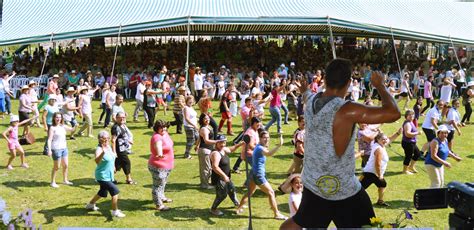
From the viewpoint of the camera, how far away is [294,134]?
35.8ft

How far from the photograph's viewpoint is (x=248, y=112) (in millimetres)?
12695

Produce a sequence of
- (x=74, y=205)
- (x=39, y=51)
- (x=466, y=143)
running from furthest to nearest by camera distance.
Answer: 1. (x=39, y=51)
2. (x=466, y=143)
3. (x=74, y=205)

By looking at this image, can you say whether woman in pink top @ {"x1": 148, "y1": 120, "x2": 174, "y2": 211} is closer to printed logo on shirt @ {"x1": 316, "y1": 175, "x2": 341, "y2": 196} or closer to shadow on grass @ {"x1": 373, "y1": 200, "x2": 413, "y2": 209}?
shadow on grass @ {"x1": 373, "y1": 200, "x2": 413, "y2": 209}

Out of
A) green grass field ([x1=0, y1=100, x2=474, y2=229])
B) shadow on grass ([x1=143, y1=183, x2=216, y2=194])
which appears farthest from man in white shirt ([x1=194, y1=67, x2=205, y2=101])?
shadow on grass ([x1=143, y1=183, x2=216, y2=194])

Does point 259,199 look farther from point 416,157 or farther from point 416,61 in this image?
point 416,61

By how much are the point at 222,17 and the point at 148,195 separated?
9.11 meters

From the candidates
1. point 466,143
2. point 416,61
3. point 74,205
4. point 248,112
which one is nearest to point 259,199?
point 74,205

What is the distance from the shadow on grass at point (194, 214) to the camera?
832 cm

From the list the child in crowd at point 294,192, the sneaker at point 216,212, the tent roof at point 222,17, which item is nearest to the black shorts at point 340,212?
the child in crowd at point 294,192

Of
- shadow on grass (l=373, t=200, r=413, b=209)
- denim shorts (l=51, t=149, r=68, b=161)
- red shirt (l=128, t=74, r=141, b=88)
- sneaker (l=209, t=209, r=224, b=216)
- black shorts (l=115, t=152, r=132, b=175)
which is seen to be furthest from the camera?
red shirt (l=128, t=74, r=141, b=88)

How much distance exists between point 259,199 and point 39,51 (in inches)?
782

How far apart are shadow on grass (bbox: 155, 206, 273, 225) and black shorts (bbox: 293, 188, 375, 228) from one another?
15.9 ft

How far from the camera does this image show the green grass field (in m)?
8.16

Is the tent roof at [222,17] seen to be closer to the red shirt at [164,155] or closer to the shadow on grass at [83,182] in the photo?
the shadow on grass at [83,182]
